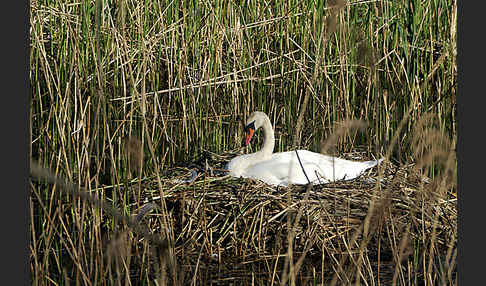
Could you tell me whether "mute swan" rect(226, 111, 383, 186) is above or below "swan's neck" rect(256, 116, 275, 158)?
below

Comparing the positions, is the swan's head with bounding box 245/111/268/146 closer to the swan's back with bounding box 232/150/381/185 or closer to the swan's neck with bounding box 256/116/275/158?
the swan's neck with bounding box 256/116/275/158

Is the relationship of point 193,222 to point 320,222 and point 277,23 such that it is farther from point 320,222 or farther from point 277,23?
point 277,23

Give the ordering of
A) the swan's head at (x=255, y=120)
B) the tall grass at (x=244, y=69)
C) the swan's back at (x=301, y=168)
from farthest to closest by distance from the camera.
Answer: the tall grass at (x=244, y=69), the swan's head at (x=255, y=120), the swan's back at (x=301, y=168)

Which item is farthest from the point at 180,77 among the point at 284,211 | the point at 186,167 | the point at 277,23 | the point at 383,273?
the point at 383,273

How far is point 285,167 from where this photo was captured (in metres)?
4.44

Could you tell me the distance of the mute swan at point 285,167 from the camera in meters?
4.45

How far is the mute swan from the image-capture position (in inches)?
175

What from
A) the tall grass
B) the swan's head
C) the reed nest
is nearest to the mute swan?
the swan's head

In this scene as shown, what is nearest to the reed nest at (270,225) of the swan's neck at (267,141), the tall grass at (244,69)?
the swan's neck at (267,141)

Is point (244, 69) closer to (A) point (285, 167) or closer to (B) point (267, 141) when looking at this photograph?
(B) point (267, 141)

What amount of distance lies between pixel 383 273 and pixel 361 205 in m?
0.62

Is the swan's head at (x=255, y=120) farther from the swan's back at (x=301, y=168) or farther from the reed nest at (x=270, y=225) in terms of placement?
the reed nest at (x=270, y=225)

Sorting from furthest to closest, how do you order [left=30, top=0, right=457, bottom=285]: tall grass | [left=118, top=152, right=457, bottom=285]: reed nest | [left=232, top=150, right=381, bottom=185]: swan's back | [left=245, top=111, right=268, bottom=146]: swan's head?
[left=30, top=0, right=457, bottom=285]: tall grass < [left=245, top=111, right=268, bottom=146]: swan's head < [left=232, top=150, right=381, bottom=185]: swan's back < [left=118, top=152, right=457, bottom=285]: reed nest

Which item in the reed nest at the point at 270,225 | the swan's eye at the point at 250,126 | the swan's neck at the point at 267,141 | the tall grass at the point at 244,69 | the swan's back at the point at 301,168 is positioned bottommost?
the reed nest at the point at 270,225
